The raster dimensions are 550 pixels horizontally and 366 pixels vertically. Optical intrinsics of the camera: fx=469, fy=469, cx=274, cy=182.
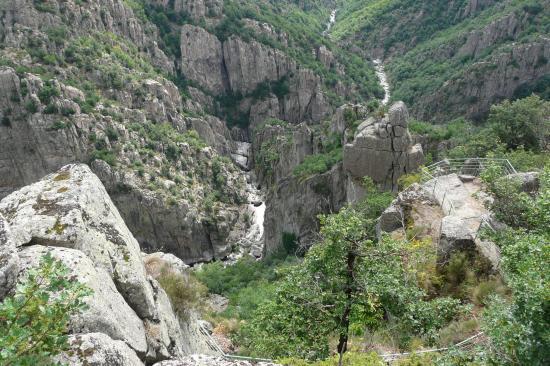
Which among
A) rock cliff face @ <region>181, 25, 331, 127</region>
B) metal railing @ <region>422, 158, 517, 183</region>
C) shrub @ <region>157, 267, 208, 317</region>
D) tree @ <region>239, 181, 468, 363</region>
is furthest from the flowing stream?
tree @ <region>239, 181, 468, 363</region>

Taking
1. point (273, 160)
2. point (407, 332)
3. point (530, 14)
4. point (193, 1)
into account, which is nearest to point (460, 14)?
point (530, 14)

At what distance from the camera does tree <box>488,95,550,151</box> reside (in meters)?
30.4

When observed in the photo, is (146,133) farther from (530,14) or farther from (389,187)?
(530,14)

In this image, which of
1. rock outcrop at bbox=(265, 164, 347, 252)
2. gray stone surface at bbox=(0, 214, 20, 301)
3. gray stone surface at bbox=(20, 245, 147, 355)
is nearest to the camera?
gray stone surface at bbox=(0, 214, 20, 301)

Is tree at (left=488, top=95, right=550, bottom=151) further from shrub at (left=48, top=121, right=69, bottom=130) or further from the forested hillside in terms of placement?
shrub at (left=48, top=121, right=69, bottom=130)

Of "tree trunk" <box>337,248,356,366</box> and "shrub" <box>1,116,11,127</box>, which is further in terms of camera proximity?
"shrub" <box>1,116,11,127</box>

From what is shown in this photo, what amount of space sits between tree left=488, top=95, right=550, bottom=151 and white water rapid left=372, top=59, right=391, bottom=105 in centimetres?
7003

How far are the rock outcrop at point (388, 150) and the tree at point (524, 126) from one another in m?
6.35

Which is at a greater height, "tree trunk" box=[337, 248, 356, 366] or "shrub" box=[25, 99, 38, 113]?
"shrub" box=[25, 99, 38, 113]

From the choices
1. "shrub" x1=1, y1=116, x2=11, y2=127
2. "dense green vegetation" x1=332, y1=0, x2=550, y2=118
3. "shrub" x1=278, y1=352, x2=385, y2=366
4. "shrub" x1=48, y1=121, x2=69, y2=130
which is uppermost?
"shrub" x1=1, y1=116, x2=11, y2=127

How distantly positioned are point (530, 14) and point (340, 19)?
83.2 meters

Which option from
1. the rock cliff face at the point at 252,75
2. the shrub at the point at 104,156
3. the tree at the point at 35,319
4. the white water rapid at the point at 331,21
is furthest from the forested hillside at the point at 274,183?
the white water rapid at the point at 331,21

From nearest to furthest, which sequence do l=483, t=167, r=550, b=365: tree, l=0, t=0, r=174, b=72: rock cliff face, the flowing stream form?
l=483, t=167, r=550, b=365: tree, the flowing stream, l=0, t=0, r=174, b=72: rock cliff face

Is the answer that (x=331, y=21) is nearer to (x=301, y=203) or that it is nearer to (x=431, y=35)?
(x=431, y=35)
